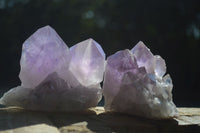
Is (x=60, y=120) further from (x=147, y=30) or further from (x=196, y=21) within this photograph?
(x=196, y=21)

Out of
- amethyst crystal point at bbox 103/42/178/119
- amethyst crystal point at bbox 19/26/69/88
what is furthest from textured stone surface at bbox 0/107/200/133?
amethyst crystal point at bbox 19/26/69/88

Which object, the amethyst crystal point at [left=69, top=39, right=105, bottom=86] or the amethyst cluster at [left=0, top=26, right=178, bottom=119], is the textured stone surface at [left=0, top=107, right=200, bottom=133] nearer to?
the amethyst cluster at [left=0, top=26, right=178, bottom=119]

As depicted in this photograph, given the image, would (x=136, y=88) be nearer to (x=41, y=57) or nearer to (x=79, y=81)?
(x=79, y=81)

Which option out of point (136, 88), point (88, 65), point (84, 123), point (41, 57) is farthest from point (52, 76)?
point (136, 88)

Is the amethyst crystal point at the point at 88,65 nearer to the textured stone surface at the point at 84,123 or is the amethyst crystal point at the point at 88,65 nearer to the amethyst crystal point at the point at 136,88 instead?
the amethyst crystal point at the point at 136,88

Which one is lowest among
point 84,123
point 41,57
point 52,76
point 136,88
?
point 84,123

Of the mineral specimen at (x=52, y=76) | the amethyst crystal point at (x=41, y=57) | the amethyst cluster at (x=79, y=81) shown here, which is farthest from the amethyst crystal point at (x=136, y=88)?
the amethyst crystal point at (x=41, y=57)

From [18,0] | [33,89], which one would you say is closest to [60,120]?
[33,89]
